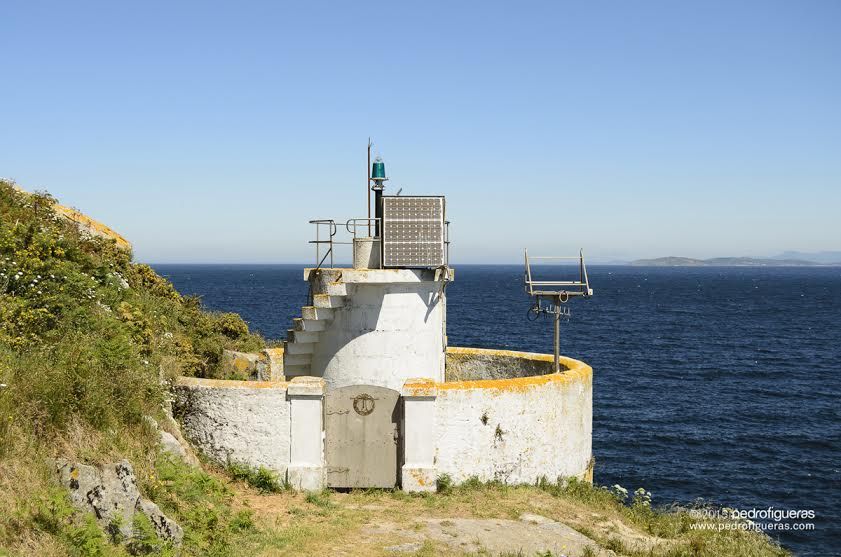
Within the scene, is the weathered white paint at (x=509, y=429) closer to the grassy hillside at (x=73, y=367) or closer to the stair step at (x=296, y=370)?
the stair step at (x=296, y=370)

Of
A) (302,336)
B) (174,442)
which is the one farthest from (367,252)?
(174,442)

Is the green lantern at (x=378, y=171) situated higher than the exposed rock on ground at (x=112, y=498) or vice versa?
the green lantern at (x=378, y=171)

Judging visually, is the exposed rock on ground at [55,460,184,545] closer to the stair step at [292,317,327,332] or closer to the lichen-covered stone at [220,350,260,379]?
the stair step at [292,317,327,332]

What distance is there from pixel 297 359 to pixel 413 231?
158 inches

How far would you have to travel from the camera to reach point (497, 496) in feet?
49.3

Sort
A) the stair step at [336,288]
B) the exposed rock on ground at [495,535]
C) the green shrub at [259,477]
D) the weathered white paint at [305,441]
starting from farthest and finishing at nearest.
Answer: the stair step at [336,288] → the weathered white paint at [305,441] → the green shrub at [259,477] → the exposed rock on ground at [495,535]

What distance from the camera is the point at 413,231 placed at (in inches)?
649

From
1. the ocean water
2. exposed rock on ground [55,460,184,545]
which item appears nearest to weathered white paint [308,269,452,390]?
exposed rock on ground [55,460,184,545]

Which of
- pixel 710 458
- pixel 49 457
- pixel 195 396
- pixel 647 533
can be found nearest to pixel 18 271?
pixel 195 396

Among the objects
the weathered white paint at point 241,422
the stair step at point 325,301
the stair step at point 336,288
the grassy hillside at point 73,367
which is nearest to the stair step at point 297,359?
the stair step at point 325,301

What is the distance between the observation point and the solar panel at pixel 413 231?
53.7 feet

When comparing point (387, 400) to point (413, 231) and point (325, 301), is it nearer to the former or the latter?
point (325, 301)

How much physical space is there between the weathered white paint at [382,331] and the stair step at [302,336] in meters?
0.55

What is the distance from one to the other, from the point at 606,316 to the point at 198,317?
75.8 meters
